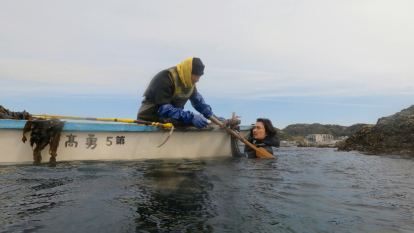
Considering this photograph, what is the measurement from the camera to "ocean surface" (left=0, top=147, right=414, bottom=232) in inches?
80.9

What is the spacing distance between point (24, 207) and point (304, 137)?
73.8 ft

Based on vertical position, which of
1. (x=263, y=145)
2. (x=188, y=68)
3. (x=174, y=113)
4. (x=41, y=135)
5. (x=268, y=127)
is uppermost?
(x=188, y=68)

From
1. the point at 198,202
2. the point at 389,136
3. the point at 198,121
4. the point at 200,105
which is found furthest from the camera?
the point at 389,136

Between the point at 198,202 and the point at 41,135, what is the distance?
A: 4.12 m

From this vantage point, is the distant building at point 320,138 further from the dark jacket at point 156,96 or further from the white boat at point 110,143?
the dark jacket at point 156,96

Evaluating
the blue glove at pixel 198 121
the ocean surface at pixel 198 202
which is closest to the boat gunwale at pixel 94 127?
the blue glove at pixel 198 121

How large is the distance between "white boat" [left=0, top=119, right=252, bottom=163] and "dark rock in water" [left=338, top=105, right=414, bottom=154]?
591 cm

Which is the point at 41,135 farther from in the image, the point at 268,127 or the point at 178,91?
the point at 268,127

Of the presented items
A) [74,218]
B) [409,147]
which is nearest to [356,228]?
[74,218]

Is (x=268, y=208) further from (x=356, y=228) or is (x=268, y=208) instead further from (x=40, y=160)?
(x=40, y=160)

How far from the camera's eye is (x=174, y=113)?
630cm

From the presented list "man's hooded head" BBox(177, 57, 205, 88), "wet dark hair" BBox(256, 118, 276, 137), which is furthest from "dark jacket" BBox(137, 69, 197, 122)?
"wet dark hair" BBox(256, 118, 276, 137)

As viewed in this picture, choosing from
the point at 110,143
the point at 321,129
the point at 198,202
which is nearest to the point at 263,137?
the point at 110,143

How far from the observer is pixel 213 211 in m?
2.36
